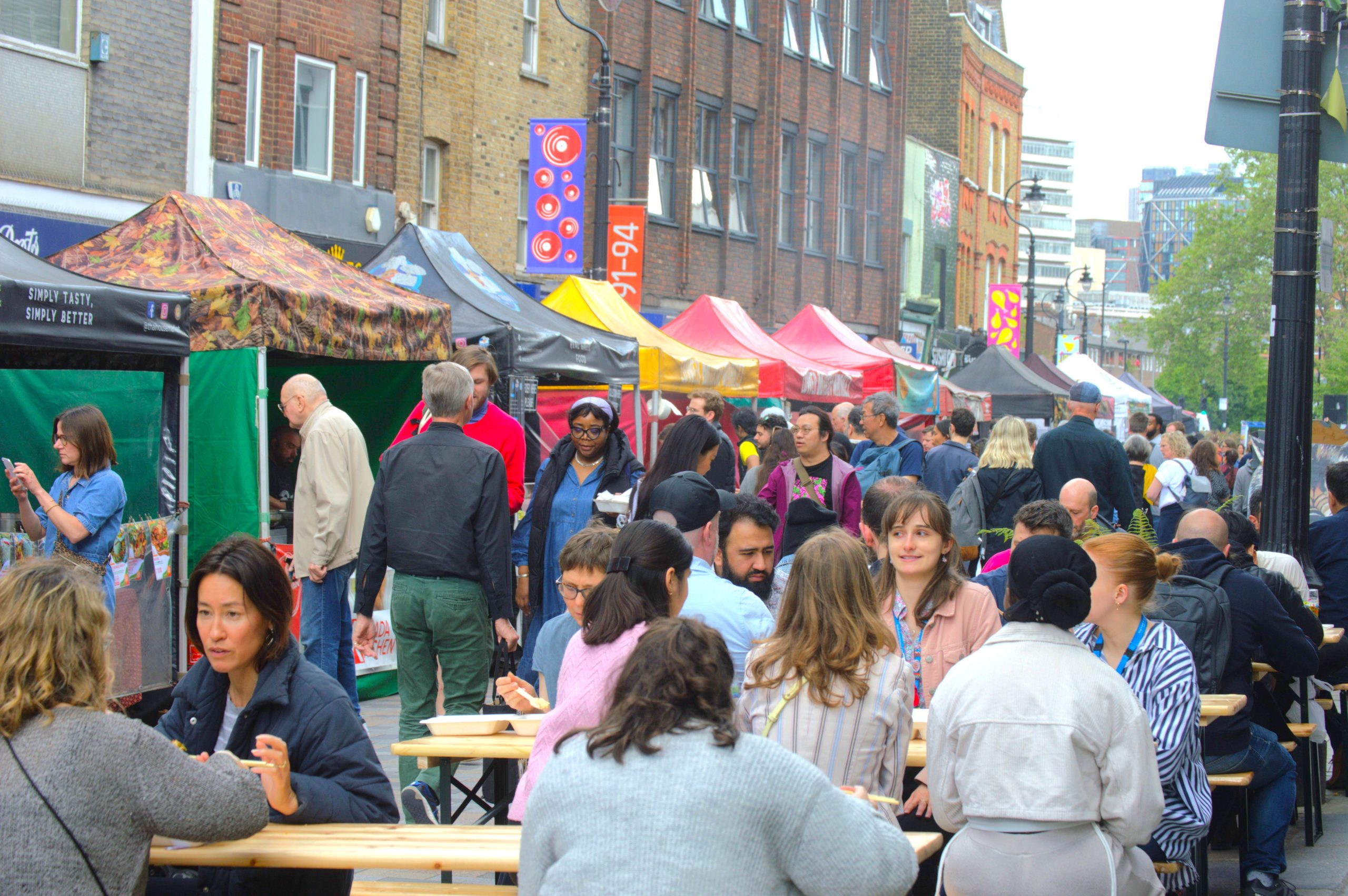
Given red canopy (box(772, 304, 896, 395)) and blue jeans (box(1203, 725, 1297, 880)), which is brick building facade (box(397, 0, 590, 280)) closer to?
red canopy (box(772, 304, 896, 395))

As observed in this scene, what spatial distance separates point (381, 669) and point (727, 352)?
28.4 feet

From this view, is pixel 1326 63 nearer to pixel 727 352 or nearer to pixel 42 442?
pixel 42 442

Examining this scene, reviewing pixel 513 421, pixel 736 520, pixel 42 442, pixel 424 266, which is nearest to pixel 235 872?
pixel 736 520

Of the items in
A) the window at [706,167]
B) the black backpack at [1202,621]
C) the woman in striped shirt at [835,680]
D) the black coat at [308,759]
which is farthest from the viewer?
the window at [706,167]

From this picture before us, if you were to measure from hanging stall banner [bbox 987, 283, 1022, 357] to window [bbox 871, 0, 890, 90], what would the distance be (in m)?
6.86

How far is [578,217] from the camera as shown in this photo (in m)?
17.7

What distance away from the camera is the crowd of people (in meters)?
2.58

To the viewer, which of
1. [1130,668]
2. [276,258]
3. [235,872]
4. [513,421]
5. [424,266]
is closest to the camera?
[235,872]

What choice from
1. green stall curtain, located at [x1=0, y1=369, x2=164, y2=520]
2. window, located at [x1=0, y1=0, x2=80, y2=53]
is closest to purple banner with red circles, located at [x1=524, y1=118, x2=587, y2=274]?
window, located at [x1=0, y1=0, x2=80, y2=53]

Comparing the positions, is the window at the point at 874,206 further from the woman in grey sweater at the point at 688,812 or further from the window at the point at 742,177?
the woman in grey sweater at the point at 688,812

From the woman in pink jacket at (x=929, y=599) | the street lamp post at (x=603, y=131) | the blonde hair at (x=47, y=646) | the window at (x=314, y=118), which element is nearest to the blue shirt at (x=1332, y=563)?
the woman in pink jacket at (x=929, y=599)

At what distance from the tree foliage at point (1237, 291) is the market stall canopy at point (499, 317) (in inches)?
1601

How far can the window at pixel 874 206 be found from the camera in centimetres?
3506

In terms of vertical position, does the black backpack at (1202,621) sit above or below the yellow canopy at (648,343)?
below
